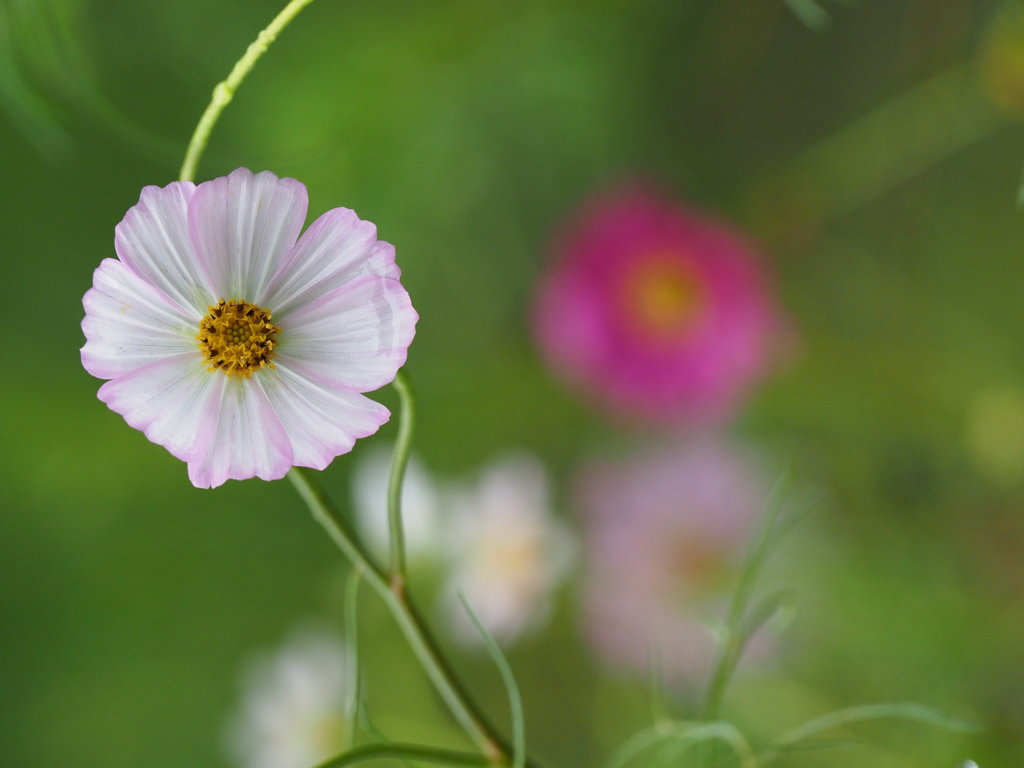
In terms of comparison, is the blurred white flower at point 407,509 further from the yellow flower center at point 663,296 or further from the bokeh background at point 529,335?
the yellow flower center at point 663,296

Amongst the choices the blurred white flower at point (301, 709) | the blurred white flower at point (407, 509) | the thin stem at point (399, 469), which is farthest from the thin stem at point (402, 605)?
the blurred white flower at point (301, 709)

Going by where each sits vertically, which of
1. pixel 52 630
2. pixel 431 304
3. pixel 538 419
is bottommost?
pixel 52 630

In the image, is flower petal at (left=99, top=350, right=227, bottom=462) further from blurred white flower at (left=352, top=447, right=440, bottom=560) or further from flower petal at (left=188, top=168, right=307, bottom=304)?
blurred white flower at (left=352, top=447, right=440, bottom=560)

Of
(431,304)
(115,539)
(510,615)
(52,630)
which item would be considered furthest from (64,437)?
(510,615)

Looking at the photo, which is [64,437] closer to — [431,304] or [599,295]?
[431,304]

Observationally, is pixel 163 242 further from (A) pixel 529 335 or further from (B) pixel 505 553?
(A) pixel 529 335

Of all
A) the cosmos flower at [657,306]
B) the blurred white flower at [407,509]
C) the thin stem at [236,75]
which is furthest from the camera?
the cosmos flower at [657,306]

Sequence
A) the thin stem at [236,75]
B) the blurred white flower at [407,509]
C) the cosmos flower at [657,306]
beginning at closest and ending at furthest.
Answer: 1. the thin stem at [236,75]
2. the blurred white flower at [407,509]
3. the cosmos flower at [657,306]
